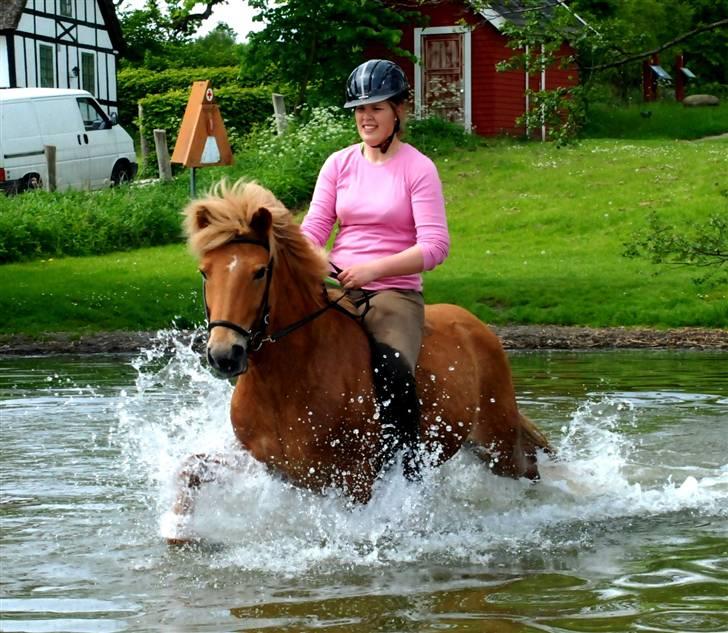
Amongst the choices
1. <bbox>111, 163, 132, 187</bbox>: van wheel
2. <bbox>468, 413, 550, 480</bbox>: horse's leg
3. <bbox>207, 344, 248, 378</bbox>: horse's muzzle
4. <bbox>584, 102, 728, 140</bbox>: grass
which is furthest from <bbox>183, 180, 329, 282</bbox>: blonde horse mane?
<bbox>584, 102, 728, 140</bbox>: grass

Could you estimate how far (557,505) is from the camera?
908 cm

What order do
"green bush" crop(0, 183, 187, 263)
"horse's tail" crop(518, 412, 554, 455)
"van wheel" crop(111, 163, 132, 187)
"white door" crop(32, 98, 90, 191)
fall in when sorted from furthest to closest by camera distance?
1. "van wheel" crop(111, 163, 132, 187)
2. "white door" crop(32, 98, 90, 191)
3. "green bush" crop(0, 183, 187, 263)
4. "horse's tail" crop(518, 412, 554, 455)

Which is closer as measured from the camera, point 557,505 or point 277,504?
point 277,504

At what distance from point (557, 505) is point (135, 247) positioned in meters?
19.2

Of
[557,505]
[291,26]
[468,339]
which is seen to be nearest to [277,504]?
[468,339]

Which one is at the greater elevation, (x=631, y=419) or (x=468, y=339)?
(x=468, y=339)

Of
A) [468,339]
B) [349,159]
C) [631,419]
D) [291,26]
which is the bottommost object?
[631,419]

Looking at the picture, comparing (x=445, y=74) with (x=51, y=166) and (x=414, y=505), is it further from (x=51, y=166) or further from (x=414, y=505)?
(x=414, y=505)

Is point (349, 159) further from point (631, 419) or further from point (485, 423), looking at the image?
point (631, 419)

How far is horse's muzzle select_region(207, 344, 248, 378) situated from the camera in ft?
20.9

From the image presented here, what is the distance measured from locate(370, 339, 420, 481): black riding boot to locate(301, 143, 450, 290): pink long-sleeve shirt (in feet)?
1.67

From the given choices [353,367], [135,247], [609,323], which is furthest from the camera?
[135,247]

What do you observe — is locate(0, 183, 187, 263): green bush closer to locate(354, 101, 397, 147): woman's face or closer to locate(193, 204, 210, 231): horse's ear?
locate(354, 101, 397, 147): woman's face

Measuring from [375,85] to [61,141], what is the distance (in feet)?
92.4
